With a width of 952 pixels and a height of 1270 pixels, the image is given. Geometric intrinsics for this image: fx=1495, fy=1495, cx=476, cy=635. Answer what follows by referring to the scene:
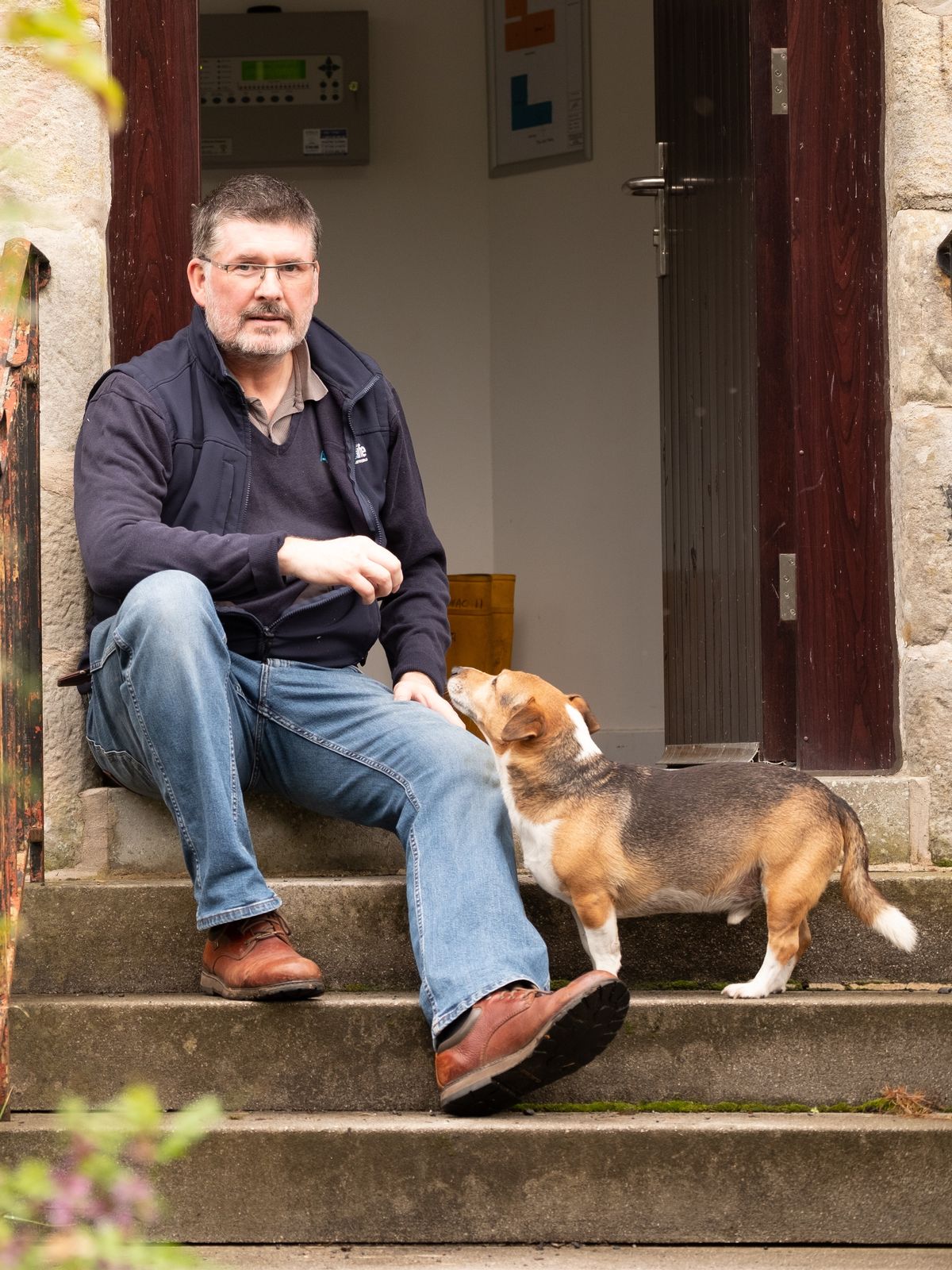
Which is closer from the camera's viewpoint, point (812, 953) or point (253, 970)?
point (253, 970)

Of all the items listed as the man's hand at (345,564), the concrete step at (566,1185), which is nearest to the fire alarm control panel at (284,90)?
the man's hand at (345,564)

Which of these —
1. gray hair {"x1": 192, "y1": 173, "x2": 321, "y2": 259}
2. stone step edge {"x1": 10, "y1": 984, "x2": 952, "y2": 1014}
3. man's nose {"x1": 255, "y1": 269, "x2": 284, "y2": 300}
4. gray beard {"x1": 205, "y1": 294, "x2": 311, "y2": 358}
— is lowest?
stone step edge {"x1": 10, "y1": 984, "x2": 952, "y2": 1014}

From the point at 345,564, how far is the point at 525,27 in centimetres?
440

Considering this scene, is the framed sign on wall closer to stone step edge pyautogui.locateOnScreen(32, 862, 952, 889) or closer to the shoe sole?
stone step edge pyautogui.locateOnScreen(32, 862, 952, 889)

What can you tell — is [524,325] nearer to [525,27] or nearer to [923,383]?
[525,27]

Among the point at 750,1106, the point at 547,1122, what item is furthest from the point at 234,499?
the point at 750,1106

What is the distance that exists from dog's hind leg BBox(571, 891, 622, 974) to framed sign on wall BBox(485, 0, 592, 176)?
4.19 m

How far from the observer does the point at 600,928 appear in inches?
110

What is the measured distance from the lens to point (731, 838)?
2793 millimetres

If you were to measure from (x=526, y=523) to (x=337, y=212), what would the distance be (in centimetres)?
166

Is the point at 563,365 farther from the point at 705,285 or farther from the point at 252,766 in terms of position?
the point at 252,766

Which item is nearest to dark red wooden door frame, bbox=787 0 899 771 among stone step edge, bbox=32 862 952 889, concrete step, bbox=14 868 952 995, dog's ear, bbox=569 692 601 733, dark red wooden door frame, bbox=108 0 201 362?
stone step edge, bbox=32 862 952 889

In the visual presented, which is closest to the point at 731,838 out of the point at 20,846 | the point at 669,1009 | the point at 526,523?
the point at 669,1009

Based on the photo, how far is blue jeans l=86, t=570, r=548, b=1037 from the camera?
2584 mm
